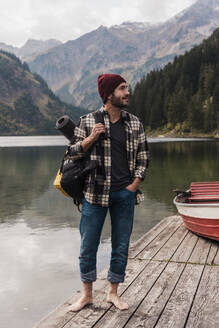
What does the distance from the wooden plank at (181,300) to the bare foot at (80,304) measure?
3.45ft

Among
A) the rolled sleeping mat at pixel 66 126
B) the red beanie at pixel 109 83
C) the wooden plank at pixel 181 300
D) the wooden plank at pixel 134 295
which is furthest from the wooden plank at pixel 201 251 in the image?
the red beanie at pixel 109 83

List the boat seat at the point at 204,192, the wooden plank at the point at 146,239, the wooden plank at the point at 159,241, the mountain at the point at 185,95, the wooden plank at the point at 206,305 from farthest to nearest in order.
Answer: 1. the mountain at the point at 185,95
2. the boat seat at the point at 204,192
3. the wooden plank at the point at 146,239
4. the wooden plank at the point at 159,241
5. the wooden plank at the point at 206,305

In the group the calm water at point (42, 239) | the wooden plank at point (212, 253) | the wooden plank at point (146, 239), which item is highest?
the wooden plank at point (212, 253)

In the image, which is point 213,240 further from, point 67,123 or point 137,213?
point 137,213

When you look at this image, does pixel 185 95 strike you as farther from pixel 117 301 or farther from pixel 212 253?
pixel 117 301

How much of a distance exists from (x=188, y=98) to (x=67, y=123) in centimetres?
14466

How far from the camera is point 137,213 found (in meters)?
17.5

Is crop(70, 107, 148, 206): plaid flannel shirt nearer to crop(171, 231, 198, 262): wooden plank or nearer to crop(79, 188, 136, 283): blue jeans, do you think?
crop(79, 188, 136, 283): blue jeans

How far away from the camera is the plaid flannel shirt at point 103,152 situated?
4598 mm

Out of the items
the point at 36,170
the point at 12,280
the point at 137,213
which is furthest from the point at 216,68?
the point at 12,280

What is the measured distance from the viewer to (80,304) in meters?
4.84

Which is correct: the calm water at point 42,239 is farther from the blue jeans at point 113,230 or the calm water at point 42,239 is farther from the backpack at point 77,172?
the backpack at point 77,172

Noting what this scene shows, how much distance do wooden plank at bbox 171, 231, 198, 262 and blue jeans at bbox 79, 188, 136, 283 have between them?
265cm

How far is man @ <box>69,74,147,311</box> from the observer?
4.61 m
